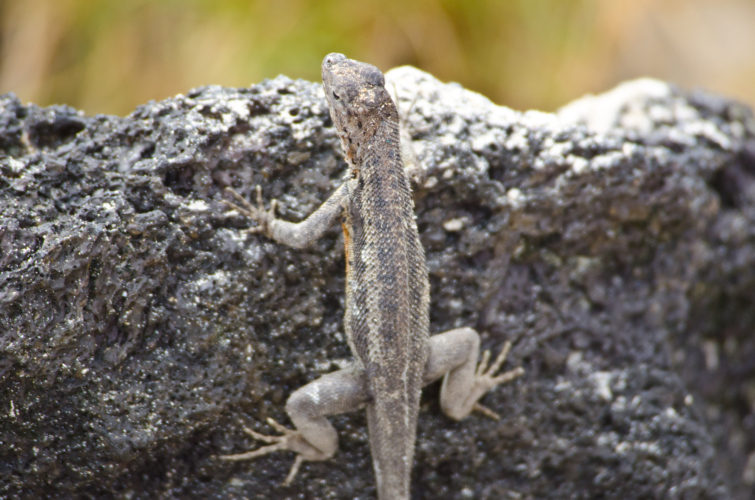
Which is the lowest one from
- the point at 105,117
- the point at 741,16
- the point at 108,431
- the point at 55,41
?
the point at 108,431

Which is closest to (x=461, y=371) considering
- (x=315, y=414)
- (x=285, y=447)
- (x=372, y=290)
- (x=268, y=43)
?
(x=372, y=290)

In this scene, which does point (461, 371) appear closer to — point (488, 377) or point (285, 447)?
point (488, 377)

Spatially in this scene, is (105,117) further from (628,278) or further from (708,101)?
(708,101)

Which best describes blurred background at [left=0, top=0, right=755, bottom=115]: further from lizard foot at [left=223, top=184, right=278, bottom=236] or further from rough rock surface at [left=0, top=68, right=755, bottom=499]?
lizard foot at [left=223, top=184, right=278, bottom=236]

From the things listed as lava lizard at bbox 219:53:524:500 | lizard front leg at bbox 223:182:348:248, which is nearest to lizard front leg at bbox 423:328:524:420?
lava lizard at bbox 219:53:524:500

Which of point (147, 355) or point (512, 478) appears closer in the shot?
point (147, 355)

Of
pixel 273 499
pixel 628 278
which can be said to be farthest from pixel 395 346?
pixel 628 278

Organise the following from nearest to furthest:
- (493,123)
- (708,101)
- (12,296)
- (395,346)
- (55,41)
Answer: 1. (12,296)
2. (395,346)
3. (493,123)
4. (708,101)
5. (55,41)
